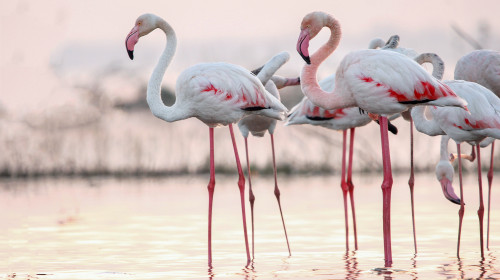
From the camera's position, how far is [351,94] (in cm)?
807

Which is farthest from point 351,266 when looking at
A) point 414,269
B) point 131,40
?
point 131,40

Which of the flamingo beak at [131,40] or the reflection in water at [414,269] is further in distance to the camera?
the flamingo beak at [131,40]

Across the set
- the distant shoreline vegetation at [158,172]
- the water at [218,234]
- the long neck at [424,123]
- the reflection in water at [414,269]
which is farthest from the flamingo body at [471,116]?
the distant shoreline vegetation at [158,172]

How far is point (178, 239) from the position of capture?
9945 millimetres

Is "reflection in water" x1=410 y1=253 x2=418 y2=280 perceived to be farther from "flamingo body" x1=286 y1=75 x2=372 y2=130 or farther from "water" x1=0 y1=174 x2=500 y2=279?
"flamingo body" x1=286 y1=75 x2=372 y2=130

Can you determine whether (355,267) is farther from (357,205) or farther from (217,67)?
(357,205)

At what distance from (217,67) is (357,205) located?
5212mm

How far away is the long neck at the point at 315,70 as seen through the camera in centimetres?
817

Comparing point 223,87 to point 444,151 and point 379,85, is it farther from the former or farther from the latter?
point 444,151

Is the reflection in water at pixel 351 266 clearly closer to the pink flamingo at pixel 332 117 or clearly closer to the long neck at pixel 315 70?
the pink flamingo at pixel 332 117

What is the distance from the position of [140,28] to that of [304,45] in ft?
5.21

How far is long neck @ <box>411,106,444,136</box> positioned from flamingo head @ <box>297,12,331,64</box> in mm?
1630

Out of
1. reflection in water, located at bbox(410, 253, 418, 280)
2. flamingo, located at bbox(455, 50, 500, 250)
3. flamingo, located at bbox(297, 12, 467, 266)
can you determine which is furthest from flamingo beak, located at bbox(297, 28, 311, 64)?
flamingo, located at bbox(455, 50, 500, 250)

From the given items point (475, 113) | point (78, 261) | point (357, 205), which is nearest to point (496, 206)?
point (357, 205)
